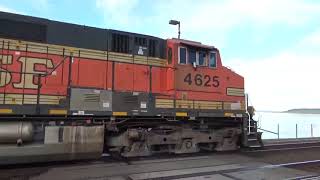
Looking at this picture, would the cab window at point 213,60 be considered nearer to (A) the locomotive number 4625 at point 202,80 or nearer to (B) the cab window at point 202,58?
(B) the cab window at point 202,58

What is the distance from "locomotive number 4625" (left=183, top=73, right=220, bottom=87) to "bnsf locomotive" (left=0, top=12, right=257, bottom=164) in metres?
0.04

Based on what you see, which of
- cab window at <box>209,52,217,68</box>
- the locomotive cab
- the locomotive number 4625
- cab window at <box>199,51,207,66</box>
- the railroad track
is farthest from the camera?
cab window at <box>209,52,217,68</box>

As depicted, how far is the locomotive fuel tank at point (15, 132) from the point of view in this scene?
777cm

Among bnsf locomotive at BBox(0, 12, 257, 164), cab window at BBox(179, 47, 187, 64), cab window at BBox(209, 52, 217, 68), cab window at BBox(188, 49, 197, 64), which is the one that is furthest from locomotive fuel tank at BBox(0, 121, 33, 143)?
cab window at BBox(209, 52, 217, 68)

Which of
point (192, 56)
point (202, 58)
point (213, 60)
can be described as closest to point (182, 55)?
point (192, 56)

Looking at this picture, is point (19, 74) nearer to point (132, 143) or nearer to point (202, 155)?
point (132, 143)

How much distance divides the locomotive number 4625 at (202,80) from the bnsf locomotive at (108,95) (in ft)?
0.12

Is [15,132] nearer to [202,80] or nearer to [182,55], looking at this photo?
[182,55]

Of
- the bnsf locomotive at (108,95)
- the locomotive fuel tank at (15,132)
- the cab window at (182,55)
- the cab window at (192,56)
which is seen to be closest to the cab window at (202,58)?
the bnsf locomotive at (108,95)

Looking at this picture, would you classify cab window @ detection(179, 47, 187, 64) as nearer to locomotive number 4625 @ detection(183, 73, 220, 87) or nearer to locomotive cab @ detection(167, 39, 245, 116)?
locomotive cab @ detection(167, 39, 245, 116)

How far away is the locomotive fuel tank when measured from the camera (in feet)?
25.5

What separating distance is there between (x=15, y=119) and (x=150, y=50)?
435 centimetres

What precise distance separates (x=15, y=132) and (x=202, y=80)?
19.1 ft

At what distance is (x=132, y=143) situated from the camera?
971cm
